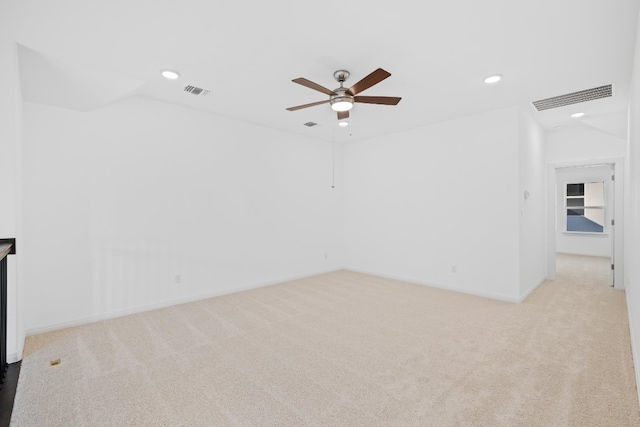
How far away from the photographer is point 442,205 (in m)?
5.07

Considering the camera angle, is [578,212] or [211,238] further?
[578,212]

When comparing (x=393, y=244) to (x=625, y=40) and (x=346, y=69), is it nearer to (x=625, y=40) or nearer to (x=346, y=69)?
(x=346, y=69)

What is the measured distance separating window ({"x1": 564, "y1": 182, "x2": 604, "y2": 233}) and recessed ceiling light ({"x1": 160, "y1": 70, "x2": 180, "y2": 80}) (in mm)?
9787

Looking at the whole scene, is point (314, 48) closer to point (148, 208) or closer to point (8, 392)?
point (148, 208)

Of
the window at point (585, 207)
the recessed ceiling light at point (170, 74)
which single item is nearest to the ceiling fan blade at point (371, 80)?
the recessed ceiling light at point (170, 74)

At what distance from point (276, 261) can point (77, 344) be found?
2.97 meters

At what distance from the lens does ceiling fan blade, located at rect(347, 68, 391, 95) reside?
252 cm

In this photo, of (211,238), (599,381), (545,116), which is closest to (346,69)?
(211,238)

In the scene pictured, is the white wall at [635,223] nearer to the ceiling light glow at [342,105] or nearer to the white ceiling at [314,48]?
the white ceiling at [314,48]

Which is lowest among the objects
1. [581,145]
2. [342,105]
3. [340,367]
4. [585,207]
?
[340,367]

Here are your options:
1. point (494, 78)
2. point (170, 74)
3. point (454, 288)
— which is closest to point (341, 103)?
point (494, 78)

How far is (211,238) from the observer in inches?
183

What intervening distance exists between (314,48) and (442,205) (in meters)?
3.39

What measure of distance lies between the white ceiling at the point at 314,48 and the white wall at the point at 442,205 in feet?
2.70
